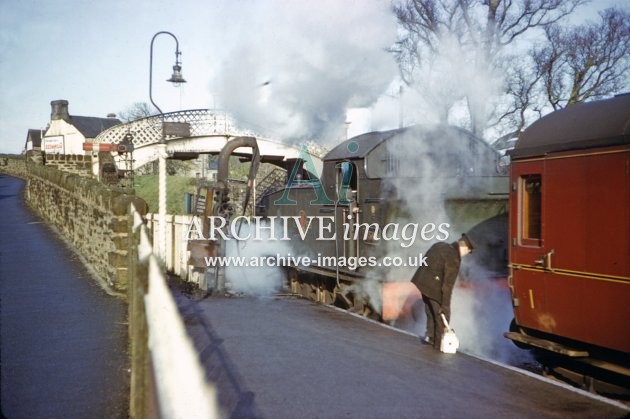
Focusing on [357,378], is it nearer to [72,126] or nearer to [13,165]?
[13,165]

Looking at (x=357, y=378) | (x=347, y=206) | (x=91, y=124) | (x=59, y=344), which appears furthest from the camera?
(x=91, y=124)

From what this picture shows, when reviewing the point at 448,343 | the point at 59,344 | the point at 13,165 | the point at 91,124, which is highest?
the point at 91,124

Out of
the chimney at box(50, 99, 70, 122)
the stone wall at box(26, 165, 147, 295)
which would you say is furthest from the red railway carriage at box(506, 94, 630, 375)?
the chimney at box(50, 99, 70, 122)

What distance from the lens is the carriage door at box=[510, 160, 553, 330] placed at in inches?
277

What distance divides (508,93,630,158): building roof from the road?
5.16 metres

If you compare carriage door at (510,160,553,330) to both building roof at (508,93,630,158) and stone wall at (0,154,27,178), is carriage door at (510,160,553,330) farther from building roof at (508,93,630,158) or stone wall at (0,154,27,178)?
stone wall at (0,154,27,178)

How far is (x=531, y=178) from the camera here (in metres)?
7.35

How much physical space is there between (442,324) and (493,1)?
15.8 m

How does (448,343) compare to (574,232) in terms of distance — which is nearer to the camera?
(574,232)

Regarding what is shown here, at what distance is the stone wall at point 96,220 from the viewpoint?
9430 mm

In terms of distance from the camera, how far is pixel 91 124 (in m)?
68.4

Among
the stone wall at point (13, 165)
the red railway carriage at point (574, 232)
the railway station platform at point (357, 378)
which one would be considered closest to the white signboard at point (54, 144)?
the railway station platform at point (357, 378)

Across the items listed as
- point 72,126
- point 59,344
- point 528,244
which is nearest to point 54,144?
point 59,344

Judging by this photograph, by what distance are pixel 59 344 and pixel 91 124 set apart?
66.6 m
